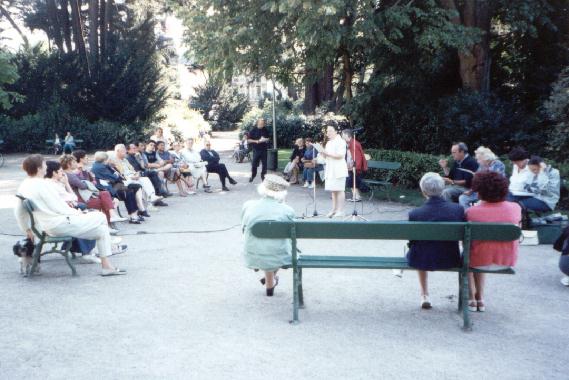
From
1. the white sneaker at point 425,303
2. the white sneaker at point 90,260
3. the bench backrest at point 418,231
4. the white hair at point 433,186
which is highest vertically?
the white hair at point 433,186

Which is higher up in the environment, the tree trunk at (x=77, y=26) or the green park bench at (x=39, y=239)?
the tree trunk at (x=77, y=26)

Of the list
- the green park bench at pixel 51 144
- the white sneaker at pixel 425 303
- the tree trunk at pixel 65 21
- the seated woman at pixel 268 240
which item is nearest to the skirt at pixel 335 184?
the seated woman at pixel 268 240

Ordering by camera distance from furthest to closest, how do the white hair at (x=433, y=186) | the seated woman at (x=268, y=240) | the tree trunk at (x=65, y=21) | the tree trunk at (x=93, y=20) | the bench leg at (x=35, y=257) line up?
the tree trunk at (x=65, y=21)
the tree trunk at (x=93, y=20)
the bench leg at (x=35, y=257)
the seated woman at (x=268, y=240)
the white hair at (x=433, y=186)

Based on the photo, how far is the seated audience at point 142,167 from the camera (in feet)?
44.8

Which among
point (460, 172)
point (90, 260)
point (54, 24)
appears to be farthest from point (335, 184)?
point (54, 24)

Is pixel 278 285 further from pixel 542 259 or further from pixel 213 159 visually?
pixel 213 159

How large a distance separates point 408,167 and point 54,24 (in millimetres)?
30853

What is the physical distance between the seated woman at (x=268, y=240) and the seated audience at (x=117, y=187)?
5.39 metres

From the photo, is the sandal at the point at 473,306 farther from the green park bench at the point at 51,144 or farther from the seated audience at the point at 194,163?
the green park bench at the point at 51,144

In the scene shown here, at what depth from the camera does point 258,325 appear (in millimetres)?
5523

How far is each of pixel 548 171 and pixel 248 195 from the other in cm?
745

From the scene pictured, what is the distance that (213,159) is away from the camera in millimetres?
16453

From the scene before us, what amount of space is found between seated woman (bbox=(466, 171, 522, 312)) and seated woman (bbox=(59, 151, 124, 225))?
6129 mm

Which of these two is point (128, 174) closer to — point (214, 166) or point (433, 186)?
point (214, 166)
